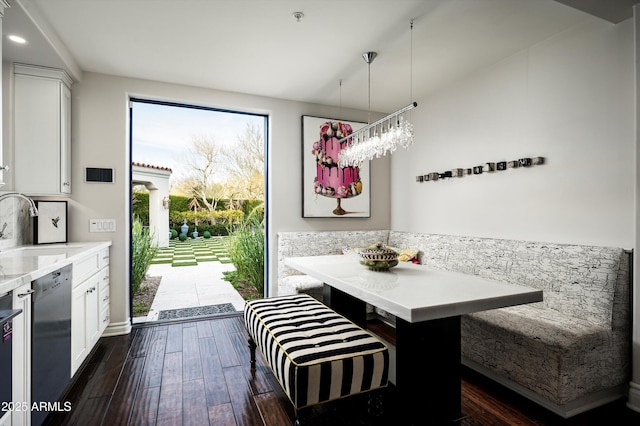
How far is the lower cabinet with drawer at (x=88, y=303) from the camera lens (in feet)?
7.22

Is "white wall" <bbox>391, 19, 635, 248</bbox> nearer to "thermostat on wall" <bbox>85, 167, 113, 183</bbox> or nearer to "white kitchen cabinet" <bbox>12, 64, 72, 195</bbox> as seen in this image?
"thermostat on wall" <bbox>85, 167, 113, 183</bbox>

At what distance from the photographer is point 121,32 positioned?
2.48m

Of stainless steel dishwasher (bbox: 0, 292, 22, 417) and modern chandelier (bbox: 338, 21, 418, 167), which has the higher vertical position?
modern chandelier (bbox: 338, 21, 418, 167)

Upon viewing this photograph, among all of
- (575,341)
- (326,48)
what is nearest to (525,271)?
(575,341)

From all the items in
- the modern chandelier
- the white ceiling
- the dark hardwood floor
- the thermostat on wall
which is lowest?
the dark hardwood floor

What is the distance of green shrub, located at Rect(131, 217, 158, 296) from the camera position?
3994 mm

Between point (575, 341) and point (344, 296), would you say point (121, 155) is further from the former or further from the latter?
point (575, 341)

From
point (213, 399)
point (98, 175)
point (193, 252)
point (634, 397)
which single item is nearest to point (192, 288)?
point (193, 252)

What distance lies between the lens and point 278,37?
101 inches

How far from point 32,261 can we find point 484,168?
11.4 feet

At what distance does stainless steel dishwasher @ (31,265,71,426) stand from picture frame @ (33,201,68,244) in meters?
1.08

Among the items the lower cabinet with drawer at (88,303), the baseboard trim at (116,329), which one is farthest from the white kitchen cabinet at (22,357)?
the baseboard trim at (116,329)

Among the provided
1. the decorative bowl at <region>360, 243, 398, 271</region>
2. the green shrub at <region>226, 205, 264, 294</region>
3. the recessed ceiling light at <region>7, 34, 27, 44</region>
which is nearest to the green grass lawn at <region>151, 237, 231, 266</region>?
the green shrub at <region>226, 205, 264, 294</region>

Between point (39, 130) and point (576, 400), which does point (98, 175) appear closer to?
point (39, 130)
